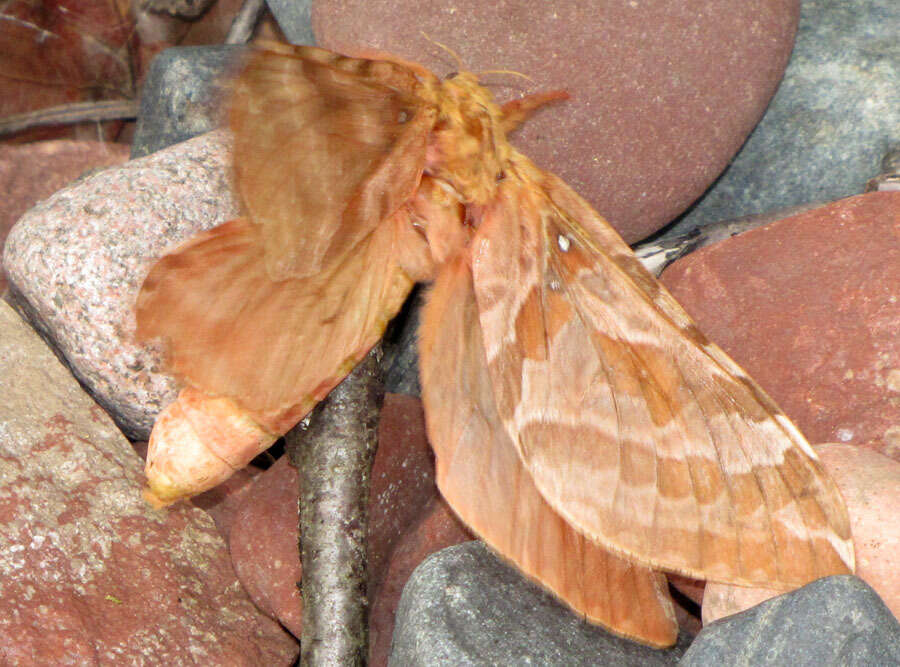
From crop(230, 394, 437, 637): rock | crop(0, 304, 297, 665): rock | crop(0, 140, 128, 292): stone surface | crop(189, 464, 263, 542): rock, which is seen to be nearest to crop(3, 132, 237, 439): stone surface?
crop(0, 304, 297, 665): rock

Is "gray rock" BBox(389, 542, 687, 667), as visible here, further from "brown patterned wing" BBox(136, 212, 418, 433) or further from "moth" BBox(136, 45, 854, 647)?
"brown patterned wing" BBox(136, 212, 418, 433)

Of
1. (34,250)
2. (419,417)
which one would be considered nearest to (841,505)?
(419,417)

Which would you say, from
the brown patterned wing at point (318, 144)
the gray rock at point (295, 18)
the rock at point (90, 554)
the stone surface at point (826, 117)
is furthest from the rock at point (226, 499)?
the stone surface at point (826, 117)

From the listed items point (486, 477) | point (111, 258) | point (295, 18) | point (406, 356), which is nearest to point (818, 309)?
point (486, 477)

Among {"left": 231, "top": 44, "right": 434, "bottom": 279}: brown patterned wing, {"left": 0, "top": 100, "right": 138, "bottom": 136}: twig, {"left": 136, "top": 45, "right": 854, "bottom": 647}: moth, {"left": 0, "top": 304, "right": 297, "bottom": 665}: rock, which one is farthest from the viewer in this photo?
{"left": 0, "top": 100, "right": 138, "bottom": 136}: twig

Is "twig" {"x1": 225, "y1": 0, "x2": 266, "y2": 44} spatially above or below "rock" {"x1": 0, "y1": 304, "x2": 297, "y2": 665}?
above

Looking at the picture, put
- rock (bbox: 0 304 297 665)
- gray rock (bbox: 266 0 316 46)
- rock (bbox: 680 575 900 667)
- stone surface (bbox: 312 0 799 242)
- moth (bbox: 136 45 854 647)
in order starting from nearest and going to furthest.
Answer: rock (bbox: 680 575 900 667), moth (bbox: 136 45 854 647), rock (bbox: 0 304 297 665), stone surface (bbox: 312 0 799 242), gray rock (bbox: 266 0 316 46)

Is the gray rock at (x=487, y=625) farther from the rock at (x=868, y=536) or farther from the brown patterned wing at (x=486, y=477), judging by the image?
the rock at (x=868, y=536)
